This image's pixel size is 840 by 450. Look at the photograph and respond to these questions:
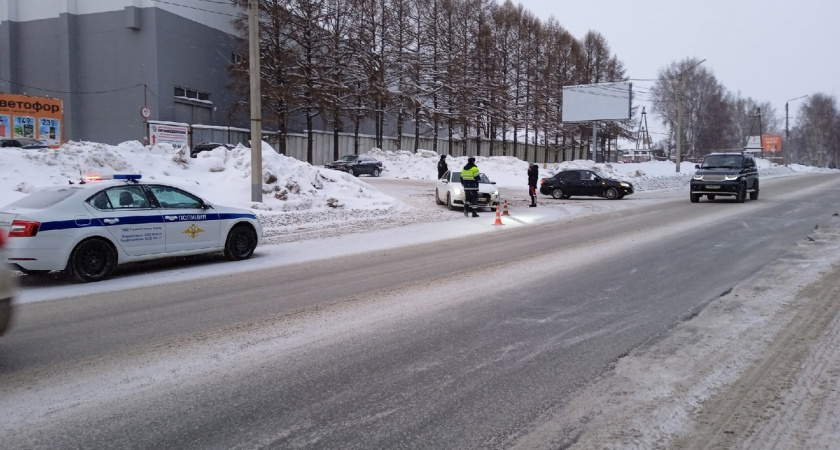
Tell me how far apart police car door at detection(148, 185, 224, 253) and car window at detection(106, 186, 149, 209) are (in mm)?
242

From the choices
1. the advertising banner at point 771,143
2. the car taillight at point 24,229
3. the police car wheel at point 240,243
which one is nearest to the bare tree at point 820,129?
the advertising banner at point 771,143

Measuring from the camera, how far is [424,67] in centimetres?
4891

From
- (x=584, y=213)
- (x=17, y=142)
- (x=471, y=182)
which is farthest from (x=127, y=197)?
(x=17, y=142)

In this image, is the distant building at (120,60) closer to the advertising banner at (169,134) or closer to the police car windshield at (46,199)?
the advertising banner at (169,134)

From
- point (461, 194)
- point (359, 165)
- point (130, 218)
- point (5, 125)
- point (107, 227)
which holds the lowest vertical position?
point (107, 227)

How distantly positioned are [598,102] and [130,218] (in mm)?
49986

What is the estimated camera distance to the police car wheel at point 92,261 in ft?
28.9

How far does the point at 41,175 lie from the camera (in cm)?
1703

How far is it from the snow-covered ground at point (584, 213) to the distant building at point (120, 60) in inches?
841

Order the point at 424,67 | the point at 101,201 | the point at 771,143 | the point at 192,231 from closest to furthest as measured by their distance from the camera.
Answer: the point at 101,201
the point at 192,231
the point at 424,67
the point at 771,143

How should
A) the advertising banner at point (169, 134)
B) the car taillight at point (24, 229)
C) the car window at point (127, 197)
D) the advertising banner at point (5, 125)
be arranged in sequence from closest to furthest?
the car taillight at point (24, 229), the car window at point (127, 197), the advertising banner at point (5, 125), the advertising banner at point (169, 134)

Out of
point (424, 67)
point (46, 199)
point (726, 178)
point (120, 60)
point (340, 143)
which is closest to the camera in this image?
point (46, 199)

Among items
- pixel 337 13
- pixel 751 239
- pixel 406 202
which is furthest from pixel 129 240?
pixel 337 13

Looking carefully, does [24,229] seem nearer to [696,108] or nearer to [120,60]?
[120,60]
